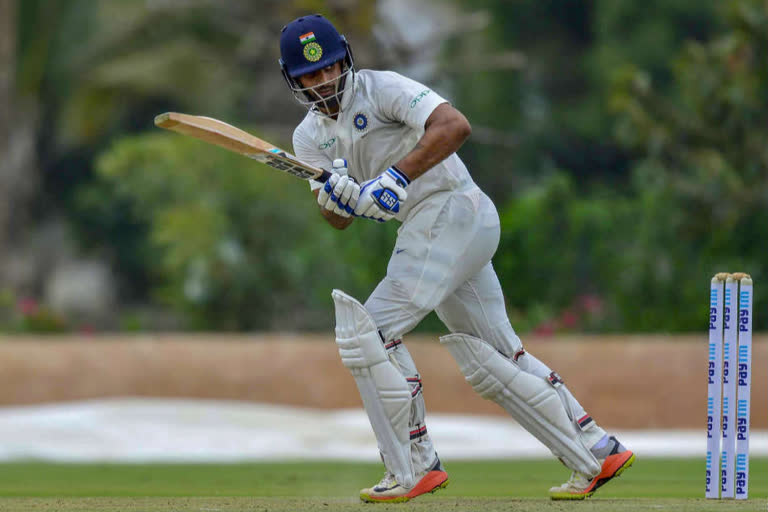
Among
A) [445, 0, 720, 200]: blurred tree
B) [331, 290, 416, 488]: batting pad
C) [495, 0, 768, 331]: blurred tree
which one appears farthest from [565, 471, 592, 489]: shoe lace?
[445, 0, 720, 200]: blurred tree

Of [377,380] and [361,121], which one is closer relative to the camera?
[377,380]

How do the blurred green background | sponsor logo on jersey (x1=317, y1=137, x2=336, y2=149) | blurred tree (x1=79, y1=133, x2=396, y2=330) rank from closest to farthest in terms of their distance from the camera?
1. sponsor logo on jersey (x1=317, y1=137, x2=336, y2=149)
2. the blurred green background
3. blurred tree (x1=79, y1=133, x2=396, y2=330)

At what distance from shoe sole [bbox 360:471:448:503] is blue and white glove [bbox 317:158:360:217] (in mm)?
1066

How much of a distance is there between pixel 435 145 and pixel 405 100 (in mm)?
250

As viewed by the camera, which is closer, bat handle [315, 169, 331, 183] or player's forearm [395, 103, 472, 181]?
player's forearm [395, 103, 472, 181]

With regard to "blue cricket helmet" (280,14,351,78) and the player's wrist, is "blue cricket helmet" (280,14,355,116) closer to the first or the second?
"blue cricket helmet" (280,14,351,78)

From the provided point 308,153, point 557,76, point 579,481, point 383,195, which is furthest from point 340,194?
point 557,76

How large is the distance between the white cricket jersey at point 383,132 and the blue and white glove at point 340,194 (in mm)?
248

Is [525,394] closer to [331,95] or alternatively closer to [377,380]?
[377,380]

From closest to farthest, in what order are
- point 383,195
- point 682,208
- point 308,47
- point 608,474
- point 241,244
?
point 383,195 < point 308,47 < point 608,474 < point 682,208 < point 241,244

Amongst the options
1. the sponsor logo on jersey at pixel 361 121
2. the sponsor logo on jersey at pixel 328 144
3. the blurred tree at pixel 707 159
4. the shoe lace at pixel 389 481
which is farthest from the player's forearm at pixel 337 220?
the blurred tree at pixel 707 159

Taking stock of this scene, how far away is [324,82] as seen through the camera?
5230 millimetres

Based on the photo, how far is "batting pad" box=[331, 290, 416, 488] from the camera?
203 inches

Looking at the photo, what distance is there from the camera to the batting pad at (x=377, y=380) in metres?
5.17
